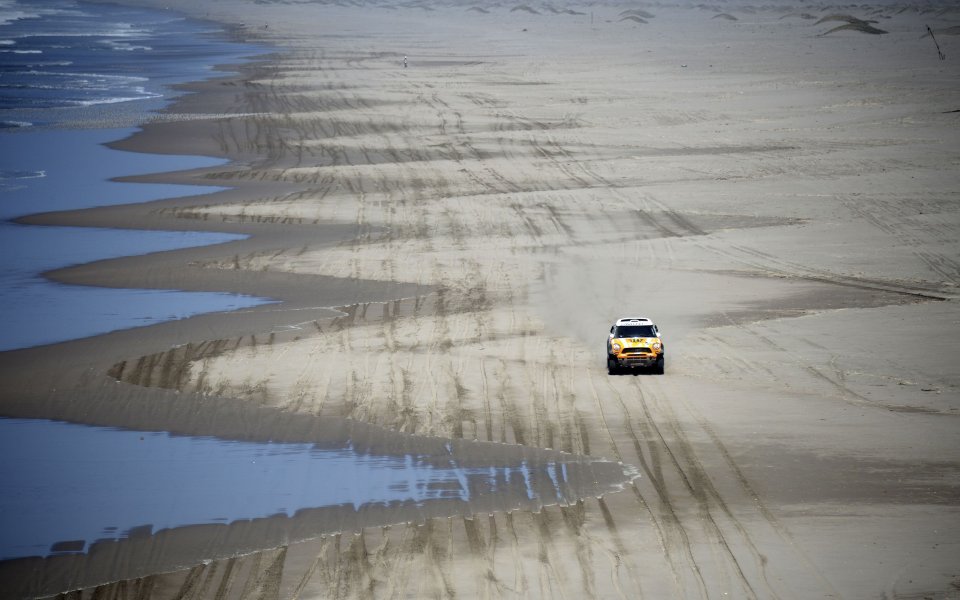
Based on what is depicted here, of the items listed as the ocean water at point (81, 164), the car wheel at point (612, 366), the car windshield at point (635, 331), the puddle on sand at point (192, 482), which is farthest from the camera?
the ocean water at point (81, 164)

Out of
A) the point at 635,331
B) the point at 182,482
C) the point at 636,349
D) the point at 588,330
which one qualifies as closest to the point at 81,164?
the point at 588,330

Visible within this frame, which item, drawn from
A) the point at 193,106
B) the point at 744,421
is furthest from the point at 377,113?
the point at 744,421

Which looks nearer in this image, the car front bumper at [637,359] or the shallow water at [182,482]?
the shallow water at [182,482]

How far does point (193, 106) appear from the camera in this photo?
6272 centimetres

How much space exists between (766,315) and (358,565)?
550 inches

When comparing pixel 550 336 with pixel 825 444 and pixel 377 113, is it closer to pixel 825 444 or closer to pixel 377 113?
pixel 825 444

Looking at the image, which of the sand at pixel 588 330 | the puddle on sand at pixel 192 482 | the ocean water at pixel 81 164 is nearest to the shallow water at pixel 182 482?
the puddle on sand at pixel 192 482

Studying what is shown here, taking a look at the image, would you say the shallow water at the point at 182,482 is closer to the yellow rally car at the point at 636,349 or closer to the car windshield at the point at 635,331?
the yellow rally car at the point at 636,349

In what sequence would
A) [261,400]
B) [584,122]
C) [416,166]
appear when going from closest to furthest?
[261,400], [416,166], [584,122]

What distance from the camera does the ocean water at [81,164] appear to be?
96.0 ft

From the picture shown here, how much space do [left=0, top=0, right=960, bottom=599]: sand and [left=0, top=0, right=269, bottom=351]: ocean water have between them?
127 cm

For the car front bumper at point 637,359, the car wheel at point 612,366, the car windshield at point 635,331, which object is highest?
the car windshield at point 635,331

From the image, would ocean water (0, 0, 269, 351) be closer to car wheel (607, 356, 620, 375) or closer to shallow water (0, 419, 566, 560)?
shallow water (0, 419, 566, 560)

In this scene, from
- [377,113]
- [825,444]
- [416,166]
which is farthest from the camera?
[377,113]
